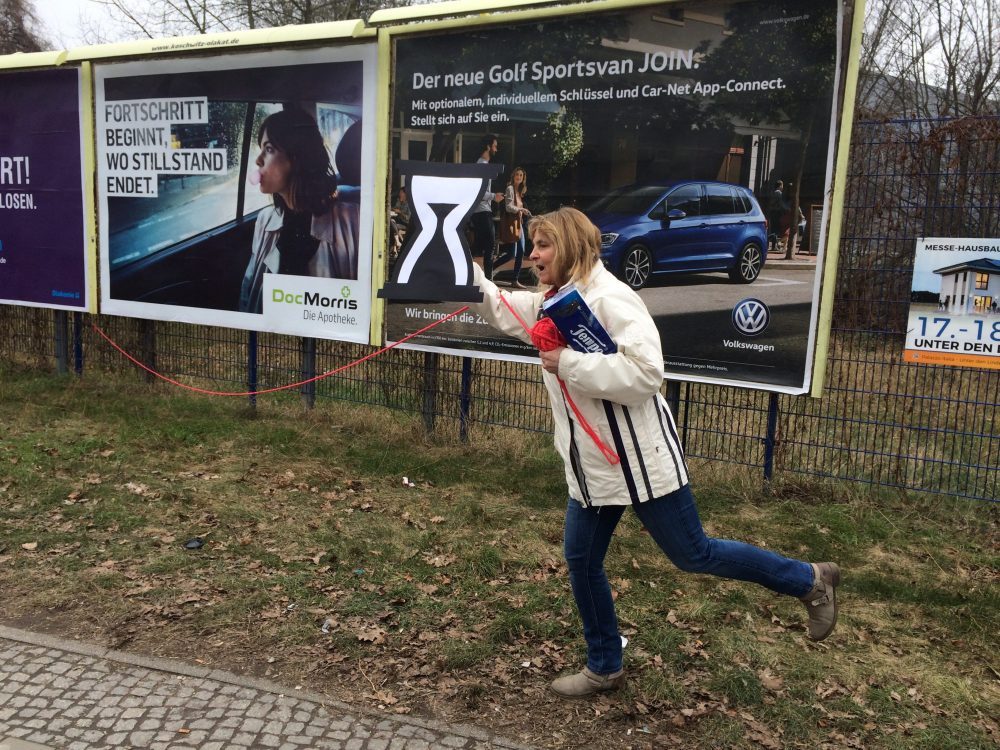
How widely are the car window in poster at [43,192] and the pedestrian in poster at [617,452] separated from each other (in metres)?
7.04

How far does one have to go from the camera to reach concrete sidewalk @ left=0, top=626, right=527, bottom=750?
11.3 feet

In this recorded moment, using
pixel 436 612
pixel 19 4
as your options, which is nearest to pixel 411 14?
pixel 436 612

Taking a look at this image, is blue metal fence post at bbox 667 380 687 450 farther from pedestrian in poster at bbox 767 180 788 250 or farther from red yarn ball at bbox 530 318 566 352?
red yarn ball at bbox 530 318 566 352

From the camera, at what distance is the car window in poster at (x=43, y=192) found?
29.2 ft

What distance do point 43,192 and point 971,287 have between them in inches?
339

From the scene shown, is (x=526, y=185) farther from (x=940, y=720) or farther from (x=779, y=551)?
(x=940, y=720)

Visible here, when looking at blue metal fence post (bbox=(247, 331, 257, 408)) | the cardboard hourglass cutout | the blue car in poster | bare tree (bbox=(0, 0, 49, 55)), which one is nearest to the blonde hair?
the cardboard hourglass cutout

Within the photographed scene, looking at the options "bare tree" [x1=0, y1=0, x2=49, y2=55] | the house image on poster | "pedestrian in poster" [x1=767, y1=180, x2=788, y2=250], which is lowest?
the house image on poster

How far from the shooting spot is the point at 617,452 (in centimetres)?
338

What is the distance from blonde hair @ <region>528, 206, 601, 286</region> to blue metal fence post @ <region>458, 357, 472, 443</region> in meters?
3.91

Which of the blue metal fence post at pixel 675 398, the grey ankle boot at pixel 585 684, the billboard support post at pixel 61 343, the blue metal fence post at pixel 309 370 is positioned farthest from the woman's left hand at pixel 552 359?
the billboard support post at pixel 61 343

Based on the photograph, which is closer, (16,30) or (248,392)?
(248,392)

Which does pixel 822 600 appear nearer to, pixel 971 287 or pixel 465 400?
pixel 971 287

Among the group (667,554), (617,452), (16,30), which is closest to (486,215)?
(617,452)
